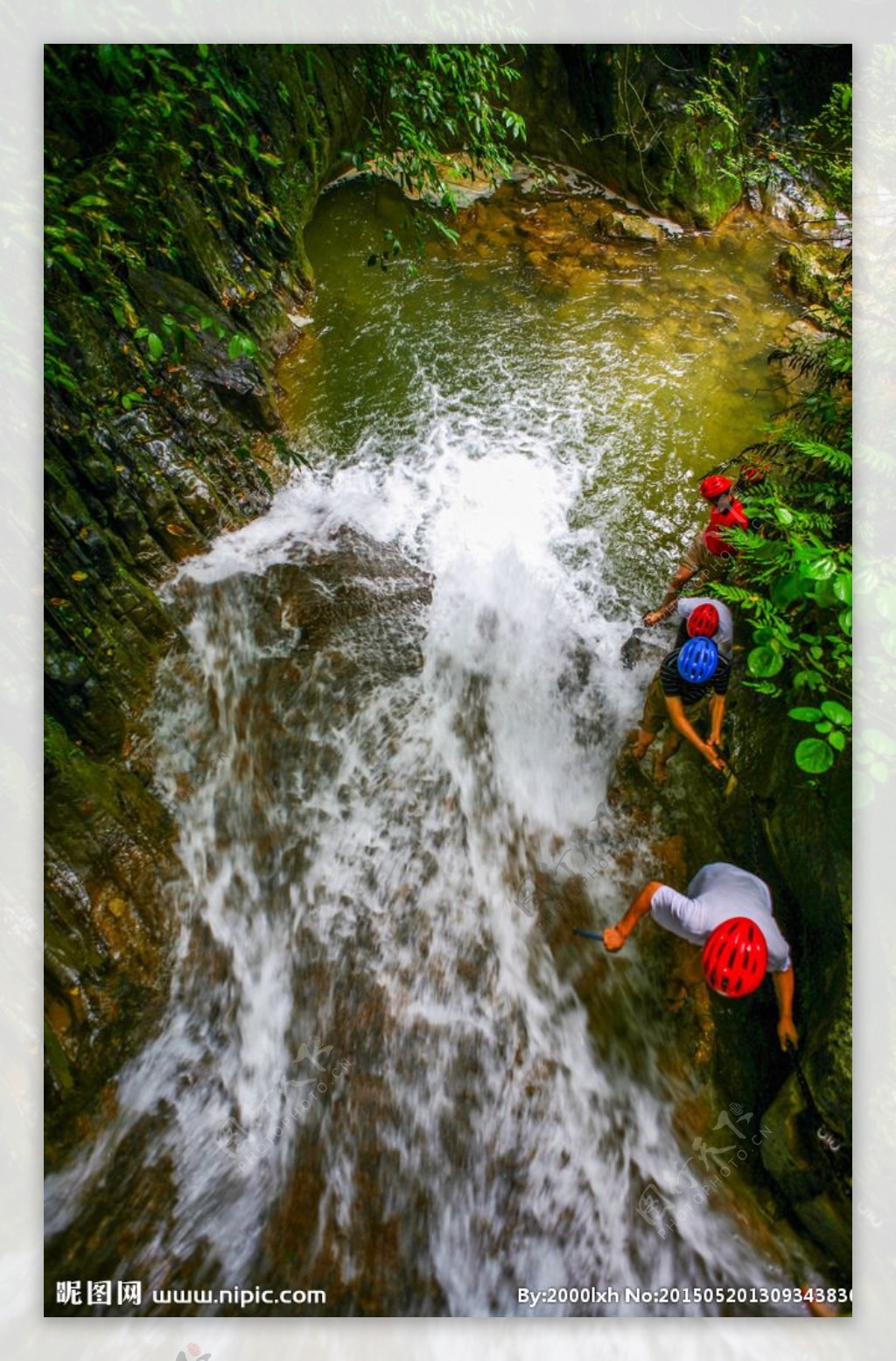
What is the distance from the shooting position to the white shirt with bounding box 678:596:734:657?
10.6ft

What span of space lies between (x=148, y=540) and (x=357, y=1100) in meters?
3.26

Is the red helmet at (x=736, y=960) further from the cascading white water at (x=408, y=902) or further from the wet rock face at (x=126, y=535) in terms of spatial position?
the wet rock face at (x=126, y=535)

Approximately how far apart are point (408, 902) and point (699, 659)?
192cm

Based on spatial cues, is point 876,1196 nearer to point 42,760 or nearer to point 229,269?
point 42,760

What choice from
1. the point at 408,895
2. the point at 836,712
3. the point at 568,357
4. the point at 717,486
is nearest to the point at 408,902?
the point at 408,895

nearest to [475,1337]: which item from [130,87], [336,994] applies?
[336,994]

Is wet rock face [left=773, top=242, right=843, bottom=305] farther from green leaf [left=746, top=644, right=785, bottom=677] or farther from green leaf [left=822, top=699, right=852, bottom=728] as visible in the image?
green leaf [left=822, top=699, right=852, bottom=728]

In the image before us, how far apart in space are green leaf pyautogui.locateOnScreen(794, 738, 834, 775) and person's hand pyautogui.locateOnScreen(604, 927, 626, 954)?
991 millimetres

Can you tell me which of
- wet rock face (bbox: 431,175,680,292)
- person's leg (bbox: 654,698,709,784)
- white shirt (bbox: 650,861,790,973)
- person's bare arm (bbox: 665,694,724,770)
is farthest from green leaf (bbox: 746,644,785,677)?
wet rock face (bbox: 431,175,680,292)

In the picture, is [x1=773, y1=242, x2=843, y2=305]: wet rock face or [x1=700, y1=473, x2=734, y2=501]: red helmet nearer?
[x1=700, y1=473, x2=734, y2=501]: red helmet

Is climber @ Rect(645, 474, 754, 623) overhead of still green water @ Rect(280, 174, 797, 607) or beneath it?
beneath

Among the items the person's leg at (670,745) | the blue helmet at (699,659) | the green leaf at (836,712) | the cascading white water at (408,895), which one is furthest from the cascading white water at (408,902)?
the green leaf at (836,712)

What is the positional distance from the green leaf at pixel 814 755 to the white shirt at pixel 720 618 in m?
0.72

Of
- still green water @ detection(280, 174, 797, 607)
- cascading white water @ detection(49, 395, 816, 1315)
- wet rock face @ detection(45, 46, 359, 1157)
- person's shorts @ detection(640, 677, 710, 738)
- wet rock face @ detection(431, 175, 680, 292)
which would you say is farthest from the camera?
wet rock face @ detection(431, 175, 680, 292)
